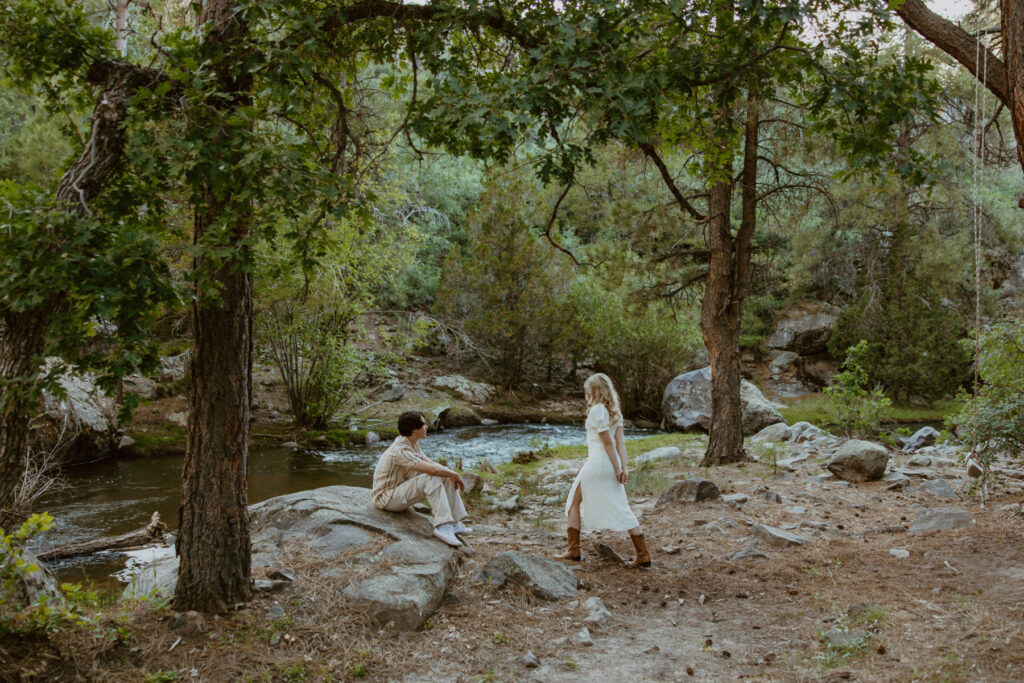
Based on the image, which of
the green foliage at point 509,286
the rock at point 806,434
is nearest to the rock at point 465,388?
the green foliage at point 509,286

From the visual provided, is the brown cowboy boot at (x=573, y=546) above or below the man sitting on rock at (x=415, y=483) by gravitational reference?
below

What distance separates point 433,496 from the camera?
588cm

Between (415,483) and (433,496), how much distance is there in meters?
0.20

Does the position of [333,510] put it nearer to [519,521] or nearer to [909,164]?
[519,521]

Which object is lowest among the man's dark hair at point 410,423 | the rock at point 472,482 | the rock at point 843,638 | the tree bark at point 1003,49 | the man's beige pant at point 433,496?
the rock at point 472,482

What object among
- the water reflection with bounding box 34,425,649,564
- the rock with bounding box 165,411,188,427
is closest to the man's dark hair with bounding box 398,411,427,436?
the water reflection with bounding box 34,425,649,564

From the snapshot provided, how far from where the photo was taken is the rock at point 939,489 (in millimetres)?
8328

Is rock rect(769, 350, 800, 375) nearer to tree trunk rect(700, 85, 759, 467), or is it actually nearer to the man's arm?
tree trunk rect(700, 85, 759, 467)

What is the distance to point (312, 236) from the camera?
3.82 metres

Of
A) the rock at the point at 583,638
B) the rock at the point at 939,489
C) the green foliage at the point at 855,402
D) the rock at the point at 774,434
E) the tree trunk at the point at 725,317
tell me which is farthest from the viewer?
the rock at the point at 774,434

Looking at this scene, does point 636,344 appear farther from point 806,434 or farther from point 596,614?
point 596,614

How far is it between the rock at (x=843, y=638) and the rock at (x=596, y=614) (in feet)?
4.56

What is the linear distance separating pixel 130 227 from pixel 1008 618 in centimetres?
531

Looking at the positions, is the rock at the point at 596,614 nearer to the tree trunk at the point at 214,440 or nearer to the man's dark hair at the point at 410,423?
the man's dark hair at the point at 410,423
